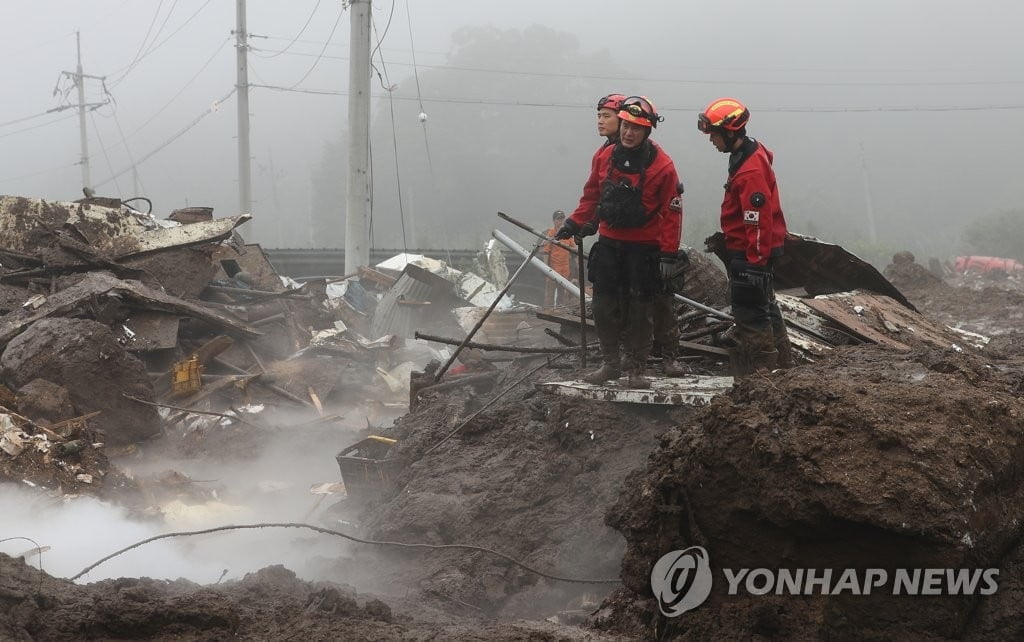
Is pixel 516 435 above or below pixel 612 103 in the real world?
below

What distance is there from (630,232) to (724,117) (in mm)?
989

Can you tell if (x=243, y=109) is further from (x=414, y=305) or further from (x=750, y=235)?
(x=750, y=235)

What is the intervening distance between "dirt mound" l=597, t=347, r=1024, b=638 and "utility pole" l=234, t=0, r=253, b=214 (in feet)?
82.1

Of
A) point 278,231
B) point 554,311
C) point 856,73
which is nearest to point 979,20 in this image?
point 856,73

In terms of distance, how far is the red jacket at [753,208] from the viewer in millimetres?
5301

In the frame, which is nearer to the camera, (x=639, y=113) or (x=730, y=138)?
(x=730, y=138)

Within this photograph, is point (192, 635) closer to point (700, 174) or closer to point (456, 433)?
point (456, 433)

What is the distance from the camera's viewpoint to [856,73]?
295 feet

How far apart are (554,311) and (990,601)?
16.8 ft

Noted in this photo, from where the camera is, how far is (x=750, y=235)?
5.33m

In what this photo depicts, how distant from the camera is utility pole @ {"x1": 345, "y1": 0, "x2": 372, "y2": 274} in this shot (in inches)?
677

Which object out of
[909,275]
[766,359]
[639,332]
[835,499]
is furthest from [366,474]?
[909,275]

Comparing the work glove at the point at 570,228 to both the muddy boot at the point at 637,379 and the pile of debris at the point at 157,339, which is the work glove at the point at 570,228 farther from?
the pile of debris at the point at 157,339

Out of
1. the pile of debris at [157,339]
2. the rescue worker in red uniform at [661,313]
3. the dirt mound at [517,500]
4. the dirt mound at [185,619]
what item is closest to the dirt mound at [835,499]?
the dirt mound at [185,619]
